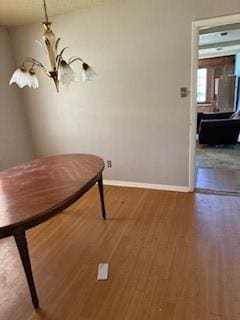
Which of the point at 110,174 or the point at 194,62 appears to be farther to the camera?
the point at 110,174

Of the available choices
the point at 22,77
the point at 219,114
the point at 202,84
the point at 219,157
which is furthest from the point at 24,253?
the point at 202,84

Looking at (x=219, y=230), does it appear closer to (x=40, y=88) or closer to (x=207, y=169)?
(x=207, y=169)

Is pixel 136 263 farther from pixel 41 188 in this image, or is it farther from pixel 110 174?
pixel 110 174

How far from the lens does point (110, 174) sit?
11.9 feet

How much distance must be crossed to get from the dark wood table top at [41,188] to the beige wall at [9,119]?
135 centimetres

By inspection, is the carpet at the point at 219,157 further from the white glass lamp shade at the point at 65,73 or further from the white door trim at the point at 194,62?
the white glass lamp shade at the point at 65,73

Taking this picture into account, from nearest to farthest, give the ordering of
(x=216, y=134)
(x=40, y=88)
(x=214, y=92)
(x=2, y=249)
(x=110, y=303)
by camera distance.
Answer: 1. (x=110, y=303)
2. (x=2, y=249)
3. (x=40, y=88)
4. (x=216, y=134)
5. (x=214, y=92)

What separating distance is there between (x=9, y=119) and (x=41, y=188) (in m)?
2.24

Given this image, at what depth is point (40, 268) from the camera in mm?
2031

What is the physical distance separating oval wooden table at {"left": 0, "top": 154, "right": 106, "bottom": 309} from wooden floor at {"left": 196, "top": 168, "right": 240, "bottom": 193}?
1808mm

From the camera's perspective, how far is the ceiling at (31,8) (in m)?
2.60

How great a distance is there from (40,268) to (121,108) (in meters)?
2.17

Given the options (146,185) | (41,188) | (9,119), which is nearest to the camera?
(41,188)

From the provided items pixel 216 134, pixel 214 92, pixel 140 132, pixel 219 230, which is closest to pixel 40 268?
pixel 219 230
